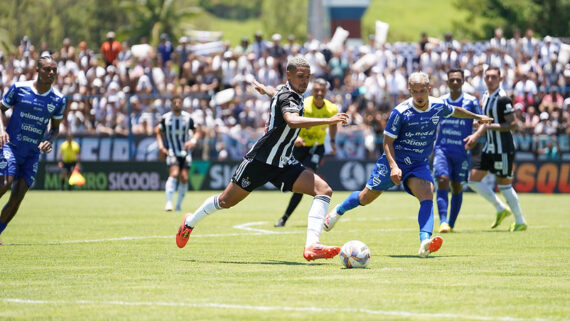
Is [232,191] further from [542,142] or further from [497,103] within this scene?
[542,142]

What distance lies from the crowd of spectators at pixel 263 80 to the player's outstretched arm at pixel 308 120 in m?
19.0

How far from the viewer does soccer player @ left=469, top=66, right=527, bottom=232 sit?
A: 15711 millimetres

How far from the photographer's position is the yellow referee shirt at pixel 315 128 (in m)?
17.0

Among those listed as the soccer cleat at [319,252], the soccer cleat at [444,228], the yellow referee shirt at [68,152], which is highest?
the soccer cleat at [319,252]

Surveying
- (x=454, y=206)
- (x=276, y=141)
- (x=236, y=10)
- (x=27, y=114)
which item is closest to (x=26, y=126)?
(x=27, y=114)

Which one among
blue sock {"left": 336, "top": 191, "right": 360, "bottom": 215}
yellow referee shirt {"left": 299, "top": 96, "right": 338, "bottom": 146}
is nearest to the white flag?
yellow referee shirt {"left": 299, "top": 96, "right": 338, "bottom": 146}

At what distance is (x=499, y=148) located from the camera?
52.6 feet

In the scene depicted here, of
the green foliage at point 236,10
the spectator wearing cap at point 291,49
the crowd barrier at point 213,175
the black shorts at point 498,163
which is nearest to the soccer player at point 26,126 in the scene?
the black shorts at point 498,163

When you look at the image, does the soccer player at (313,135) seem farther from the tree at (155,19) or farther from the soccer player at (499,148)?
the tree at (155,19)

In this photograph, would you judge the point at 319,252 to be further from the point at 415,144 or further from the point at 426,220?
the point at 415,144

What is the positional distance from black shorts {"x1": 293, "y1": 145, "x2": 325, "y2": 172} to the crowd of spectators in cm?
1261

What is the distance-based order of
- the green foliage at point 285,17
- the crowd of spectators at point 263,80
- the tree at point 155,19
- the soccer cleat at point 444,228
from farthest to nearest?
the green foliage at point 285,17, the tree at point 155,19, the crowd of spectators at point 263,80, the soccer cleat at point 444,228

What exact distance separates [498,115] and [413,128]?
4.58 metres

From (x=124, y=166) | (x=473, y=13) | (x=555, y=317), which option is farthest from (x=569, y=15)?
(x=555, y=317)
